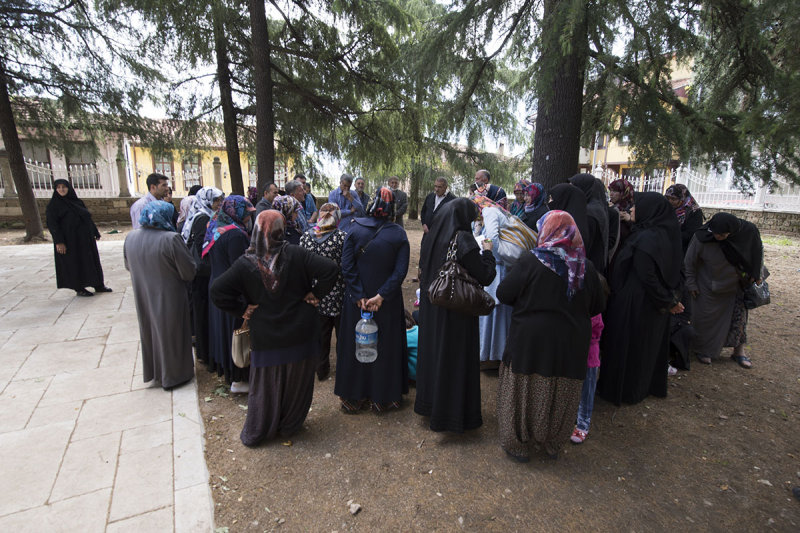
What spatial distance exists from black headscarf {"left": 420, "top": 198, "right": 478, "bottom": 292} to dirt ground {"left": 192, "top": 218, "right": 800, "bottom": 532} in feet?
4.28

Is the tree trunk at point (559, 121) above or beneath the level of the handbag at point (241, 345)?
above

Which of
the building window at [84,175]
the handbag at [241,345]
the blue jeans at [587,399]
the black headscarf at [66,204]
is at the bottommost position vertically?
the blue jeans at [587,399]

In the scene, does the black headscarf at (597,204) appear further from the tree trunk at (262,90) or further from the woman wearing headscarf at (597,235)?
the tree trunk at (262,90)

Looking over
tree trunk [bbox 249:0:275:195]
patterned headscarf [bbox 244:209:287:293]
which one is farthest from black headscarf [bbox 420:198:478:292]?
tree trunk [bbox 249:0:275:195]

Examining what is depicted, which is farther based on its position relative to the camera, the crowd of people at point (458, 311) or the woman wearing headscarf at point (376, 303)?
the woman wearing headscarf at point (376, 303)

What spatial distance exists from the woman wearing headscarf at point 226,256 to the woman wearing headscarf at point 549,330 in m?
2.21

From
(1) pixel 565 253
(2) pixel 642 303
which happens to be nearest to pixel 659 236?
(2) pixel 642 303

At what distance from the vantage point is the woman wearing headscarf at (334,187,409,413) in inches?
124

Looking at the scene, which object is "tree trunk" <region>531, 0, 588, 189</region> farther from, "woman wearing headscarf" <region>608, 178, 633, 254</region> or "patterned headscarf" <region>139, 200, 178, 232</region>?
"patterned headscarf" <region>139, 200, 178, 232</region>

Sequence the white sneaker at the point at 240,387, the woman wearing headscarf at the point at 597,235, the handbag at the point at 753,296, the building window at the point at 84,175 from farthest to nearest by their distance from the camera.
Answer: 1. the building window at the point at 84,175
2. the handbag at the point at 753,296
3. the white sneaker at the point at 240,387
4. the woman wearing headscarf at the point at 597,235

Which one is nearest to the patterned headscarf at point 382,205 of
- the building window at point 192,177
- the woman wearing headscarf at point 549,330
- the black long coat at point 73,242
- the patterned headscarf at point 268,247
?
the patterned headscarf at point 268,247

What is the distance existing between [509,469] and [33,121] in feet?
48.5

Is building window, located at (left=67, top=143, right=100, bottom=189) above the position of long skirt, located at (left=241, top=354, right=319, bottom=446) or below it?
above

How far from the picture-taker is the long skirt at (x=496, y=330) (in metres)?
3.89
